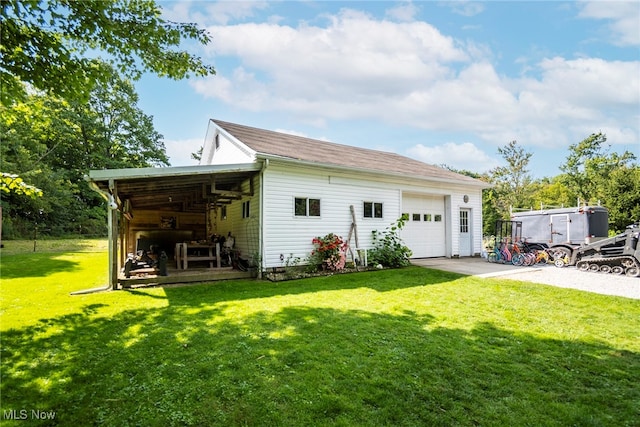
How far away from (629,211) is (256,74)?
22639 mm

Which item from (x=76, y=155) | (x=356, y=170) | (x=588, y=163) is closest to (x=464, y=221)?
(x=356, y=170)

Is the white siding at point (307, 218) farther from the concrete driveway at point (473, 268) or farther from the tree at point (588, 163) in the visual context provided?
the tree at point (588, 163)

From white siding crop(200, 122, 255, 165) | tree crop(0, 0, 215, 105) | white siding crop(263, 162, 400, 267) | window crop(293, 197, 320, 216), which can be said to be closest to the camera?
tree crop(0, 0, 215, 105)

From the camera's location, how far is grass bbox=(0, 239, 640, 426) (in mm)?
2494

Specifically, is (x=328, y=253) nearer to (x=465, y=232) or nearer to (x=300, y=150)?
(x=300, y=150)

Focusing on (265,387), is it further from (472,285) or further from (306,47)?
(306,47)

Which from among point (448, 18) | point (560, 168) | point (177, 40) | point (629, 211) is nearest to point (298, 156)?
point (177, 40)

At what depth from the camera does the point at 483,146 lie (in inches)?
1211

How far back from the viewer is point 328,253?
9.23 m

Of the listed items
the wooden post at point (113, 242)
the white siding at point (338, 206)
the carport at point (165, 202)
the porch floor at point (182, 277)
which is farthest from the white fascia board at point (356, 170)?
the wooden post at point (113, 242)

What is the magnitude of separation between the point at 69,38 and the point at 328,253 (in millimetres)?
7214

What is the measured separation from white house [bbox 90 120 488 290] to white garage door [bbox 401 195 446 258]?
0.13ft

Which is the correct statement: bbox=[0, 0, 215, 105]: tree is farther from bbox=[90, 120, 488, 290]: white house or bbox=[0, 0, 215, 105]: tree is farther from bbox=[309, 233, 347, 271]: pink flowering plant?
bbox=[309, 233, 347, 271]: pink flowering plant

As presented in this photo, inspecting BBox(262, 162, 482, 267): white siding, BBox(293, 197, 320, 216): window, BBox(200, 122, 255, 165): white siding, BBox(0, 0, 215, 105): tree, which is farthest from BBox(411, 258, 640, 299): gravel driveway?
BBox(0, 0, 215, 105): tree
